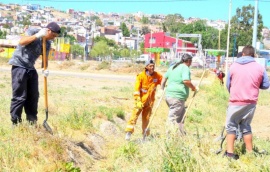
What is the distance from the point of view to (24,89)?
6.54 meters

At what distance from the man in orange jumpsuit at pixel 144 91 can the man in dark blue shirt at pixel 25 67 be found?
2.41 metres

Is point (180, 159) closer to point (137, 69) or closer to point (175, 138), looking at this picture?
point (175, 138)

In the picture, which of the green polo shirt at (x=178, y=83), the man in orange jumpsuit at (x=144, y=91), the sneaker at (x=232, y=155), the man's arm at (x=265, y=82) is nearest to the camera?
the sneaker at (x=232, y=155)

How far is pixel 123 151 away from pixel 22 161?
2063 mm

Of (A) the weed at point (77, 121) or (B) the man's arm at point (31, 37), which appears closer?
(B) the man's arm at point (31, 37)

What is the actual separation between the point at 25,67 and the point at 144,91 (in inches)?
111

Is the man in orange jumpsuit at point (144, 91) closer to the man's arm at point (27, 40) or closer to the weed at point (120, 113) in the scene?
the weed at point (120, 113)

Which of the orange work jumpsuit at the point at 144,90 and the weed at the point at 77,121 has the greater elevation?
the orange work jumpsuit at the point at 144,90

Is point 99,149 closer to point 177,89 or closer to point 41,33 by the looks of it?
point 177,89

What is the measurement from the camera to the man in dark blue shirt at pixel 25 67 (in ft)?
21.2

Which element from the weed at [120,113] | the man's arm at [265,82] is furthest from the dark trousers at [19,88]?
the weed at [120,113]

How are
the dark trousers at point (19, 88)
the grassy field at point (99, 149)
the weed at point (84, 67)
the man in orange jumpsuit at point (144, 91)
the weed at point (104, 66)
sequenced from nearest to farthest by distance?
the grassy field at point (99, 149) → the dark trousers at point (19, 88) → the man in orange jumpsuit at point (144, 91) → the weed at point (104, 66) → the weed at point (84, 67)

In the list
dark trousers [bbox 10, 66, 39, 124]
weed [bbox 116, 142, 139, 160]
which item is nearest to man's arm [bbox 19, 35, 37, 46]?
dark trousers [bbox 10, 66, 39, 124]

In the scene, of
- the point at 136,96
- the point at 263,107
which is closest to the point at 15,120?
the point at 136,96
